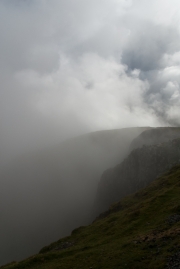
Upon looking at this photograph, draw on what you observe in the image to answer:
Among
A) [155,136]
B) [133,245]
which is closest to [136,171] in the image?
[155,136]

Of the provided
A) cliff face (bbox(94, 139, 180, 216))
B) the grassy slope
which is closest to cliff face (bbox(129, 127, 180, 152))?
cliff face (bbox(94, 139, 180, 216))

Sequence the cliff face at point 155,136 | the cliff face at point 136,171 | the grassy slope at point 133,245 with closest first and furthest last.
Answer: the grassy slope at point 133,245 < the cliff face at point 136,171 < the cliff face at point 155,136

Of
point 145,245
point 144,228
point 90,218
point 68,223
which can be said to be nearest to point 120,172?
point 90,218

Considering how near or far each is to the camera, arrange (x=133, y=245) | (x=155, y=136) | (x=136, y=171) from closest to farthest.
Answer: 1. (x=133, y=245)
2. (x=136, y=171)
3. (x=155, y=136)

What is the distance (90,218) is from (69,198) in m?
49.0

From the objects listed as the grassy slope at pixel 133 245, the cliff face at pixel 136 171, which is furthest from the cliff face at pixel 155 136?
the grassy slope at pixel 133 245

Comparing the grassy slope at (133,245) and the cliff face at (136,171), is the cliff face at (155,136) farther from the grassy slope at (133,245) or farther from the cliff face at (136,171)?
the grassy slope at (133,245)

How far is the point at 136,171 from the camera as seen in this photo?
453 ft

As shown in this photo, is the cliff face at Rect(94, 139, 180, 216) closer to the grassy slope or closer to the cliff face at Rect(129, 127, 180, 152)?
the cliff face at Rect(129, 127, 180, 152)

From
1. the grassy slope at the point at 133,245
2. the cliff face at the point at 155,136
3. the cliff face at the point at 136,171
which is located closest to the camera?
the grassy slope at the point at 133,245

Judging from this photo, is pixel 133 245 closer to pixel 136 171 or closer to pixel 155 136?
pixel 136 171

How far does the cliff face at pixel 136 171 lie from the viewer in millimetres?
124250

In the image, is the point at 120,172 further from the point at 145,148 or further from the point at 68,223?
the point at 68,223

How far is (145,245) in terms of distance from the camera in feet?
106
